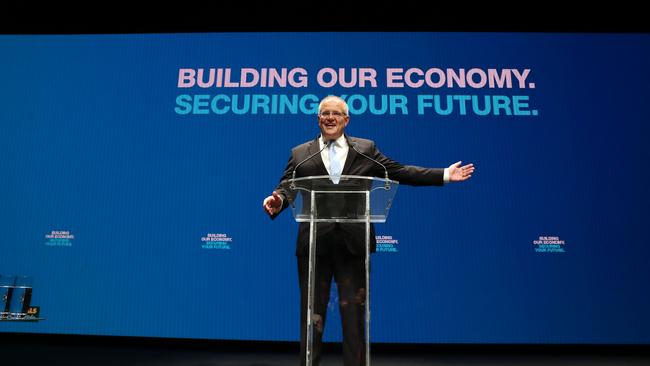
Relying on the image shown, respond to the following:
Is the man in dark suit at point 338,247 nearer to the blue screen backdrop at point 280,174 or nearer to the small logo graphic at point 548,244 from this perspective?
the blue screen backdrop at point 280,174

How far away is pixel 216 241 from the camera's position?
4398mm

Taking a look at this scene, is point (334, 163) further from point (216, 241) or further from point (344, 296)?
point (216, 241)

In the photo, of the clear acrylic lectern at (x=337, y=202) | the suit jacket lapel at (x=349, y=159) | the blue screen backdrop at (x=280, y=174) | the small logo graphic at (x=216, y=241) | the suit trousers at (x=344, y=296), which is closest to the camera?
the clear acrylic lectern at (x=337, y=202)

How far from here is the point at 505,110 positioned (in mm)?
4582

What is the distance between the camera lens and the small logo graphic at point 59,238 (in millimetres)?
4453

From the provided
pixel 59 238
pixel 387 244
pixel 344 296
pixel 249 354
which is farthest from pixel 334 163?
pixel 59 238

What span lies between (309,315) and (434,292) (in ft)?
8.49

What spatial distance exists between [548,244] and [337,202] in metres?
2.99

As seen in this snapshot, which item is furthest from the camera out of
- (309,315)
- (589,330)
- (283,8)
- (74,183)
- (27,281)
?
(283,8)

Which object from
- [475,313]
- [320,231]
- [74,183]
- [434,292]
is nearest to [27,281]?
[320,231]

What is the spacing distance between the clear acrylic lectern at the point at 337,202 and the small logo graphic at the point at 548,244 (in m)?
2.74

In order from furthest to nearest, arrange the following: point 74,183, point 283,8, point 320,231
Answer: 1. point 283,8
2. point 74,183
3. point 320,231

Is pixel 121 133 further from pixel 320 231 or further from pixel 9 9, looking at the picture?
pixel 320 231

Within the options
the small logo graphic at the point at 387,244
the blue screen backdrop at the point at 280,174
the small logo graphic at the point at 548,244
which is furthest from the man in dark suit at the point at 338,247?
the small logo graphic at the point at 548,244
